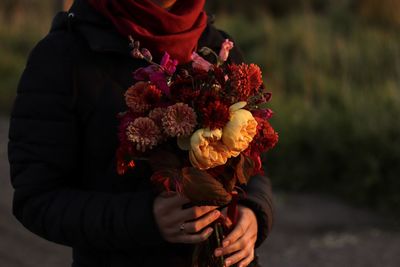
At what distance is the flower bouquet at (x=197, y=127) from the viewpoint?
6.11 ft

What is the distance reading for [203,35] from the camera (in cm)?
247

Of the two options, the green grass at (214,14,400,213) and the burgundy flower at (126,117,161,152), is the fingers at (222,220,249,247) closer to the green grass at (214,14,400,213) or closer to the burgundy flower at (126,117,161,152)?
the burgundy flower at (126,117,161,152)

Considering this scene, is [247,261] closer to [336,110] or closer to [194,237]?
[194,237]

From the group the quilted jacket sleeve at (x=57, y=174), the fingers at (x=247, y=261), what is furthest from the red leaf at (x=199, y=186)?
the fingers at (x=247, y=261)

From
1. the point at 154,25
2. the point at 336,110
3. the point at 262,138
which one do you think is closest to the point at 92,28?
the point at 154,25

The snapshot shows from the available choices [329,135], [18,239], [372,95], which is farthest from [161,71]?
[372,95]

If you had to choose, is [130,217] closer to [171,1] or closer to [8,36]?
[171,1]

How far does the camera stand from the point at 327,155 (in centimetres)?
724

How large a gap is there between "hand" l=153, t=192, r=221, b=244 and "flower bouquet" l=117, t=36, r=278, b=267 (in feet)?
0.17

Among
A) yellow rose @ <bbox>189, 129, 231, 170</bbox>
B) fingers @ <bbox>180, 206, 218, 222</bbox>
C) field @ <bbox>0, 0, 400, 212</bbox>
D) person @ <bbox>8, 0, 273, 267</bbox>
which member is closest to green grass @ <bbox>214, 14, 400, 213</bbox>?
field @ <bbox>0, 0, 400, 212</bbox>

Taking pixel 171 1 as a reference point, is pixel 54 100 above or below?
below

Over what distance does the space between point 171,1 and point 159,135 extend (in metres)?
0.65

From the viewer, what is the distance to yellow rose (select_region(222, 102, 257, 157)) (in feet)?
6.13

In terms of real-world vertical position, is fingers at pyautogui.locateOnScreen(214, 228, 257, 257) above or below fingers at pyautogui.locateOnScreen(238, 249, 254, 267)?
above
